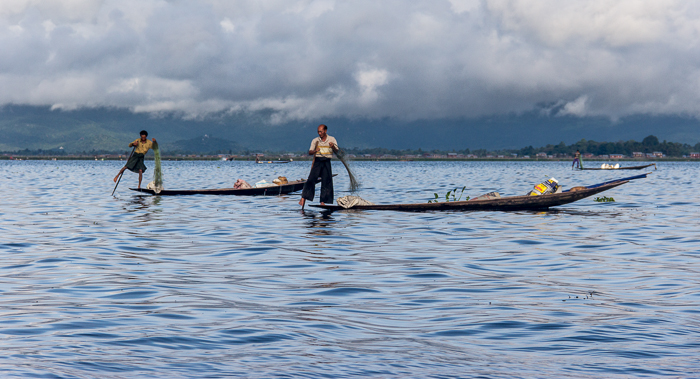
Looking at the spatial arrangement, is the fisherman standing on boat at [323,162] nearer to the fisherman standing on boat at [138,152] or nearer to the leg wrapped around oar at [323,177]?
the leg wrapped around oar at [323,177]

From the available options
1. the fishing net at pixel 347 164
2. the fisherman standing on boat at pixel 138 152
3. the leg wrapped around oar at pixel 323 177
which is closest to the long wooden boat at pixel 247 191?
the fisherman standing on boat at pixel 138 152

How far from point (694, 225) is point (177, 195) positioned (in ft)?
62.2

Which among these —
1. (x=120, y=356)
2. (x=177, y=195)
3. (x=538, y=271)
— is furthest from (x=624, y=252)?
(x=177, y=195)

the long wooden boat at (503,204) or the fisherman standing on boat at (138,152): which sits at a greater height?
the fisherman standing on boat at (138,152)

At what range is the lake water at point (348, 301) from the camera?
19.2 feet

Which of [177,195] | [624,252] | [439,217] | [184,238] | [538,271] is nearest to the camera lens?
[538,271]

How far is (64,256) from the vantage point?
12.1 metres

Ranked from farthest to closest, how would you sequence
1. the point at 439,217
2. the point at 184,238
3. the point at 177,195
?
the point at 177,195
the point at 439,217
the point at 184,238

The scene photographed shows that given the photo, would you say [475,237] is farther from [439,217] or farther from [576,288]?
[576,288]

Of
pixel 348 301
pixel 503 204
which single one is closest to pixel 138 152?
pixel 503 204

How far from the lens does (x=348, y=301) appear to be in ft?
27.5

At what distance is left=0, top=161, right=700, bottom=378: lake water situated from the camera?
5848mm

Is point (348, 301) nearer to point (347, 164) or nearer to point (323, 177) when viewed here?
point (323, 177)

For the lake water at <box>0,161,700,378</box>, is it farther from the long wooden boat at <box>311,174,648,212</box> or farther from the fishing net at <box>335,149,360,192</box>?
the fishing net at <box>335,149,360,192</box>
